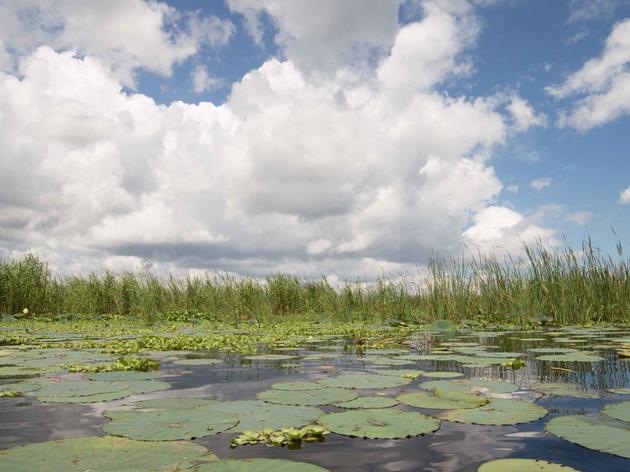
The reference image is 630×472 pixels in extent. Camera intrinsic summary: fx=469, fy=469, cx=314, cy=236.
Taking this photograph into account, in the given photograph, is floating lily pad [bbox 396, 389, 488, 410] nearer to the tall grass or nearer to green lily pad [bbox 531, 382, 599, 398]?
green lily pad [bbox 531, 382, 599, 398]

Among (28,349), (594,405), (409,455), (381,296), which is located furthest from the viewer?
(381,296)

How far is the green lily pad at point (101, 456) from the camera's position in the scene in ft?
5.22

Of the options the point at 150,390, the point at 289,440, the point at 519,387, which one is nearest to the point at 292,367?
the point at 150,390

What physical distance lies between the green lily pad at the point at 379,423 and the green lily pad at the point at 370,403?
128 millimetres

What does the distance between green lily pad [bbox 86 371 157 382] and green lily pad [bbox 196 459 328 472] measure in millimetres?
2063

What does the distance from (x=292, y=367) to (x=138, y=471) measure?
2.53 metres

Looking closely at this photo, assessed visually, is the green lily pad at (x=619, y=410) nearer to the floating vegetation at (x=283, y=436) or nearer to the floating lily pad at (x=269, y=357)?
the floating vegetation at (x=283, y=436)

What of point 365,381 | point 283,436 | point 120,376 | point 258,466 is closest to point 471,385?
point 365,381

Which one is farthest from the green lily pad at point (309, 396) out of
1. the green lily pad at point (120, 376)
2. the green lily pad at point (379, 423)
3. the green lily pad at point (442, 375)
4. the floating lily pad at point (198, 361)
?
the floating lily pad at point (198, 361)

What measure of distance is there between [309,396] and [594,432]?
142 centimetres

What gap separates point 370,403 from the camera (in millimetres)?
2543

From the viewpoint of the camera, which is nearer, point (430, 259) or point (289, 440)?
point (289, 440)

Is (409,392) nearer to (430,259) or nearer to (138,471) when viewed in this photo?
(138,471)

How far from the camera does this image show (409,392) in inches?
113
